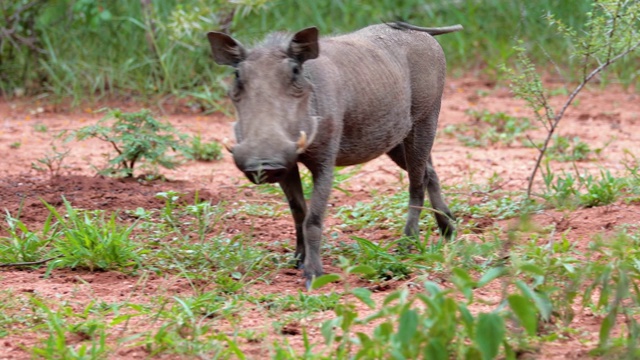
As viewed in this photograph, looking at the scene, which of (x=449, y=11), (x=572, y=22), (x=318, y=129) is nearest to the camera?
(x=318, y=129)

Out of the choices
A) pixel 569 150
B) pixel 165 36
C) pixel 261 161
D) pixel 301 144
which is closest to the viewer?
pixel 261 161

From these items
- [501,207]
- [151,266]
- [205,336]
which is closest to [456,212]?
[501,207]

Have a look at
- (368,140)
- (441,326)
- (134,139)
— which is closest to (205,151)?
(134,139)

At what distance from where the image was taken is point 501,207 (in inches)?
203

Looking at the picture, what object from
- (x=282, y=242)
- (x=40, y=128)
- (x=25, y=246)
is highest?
(x=25, y=246)

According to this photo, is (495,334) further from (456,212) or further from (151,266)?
(456,212)

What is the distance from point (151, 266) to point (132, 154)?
1.78 metres

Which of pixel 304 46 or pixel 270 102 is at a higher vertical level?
pixel 304 46

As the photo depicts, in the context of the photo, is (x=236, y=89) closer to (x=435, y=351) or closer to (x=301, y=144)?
(x=301, y=144)

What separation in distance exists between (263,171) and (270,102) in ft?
1.10

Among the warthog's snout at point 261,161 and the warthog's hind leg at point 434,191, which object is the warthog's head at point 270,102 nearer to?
the warthog's snout at point 261,161

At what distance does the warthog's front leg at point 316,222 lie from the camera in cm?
402

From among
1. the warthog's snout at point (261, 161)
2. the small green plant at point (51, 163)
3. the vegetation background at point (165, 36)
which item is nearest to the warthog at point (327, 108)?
the warthog's snout at point (261, 161)

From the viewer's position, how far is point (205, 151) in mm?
6688
